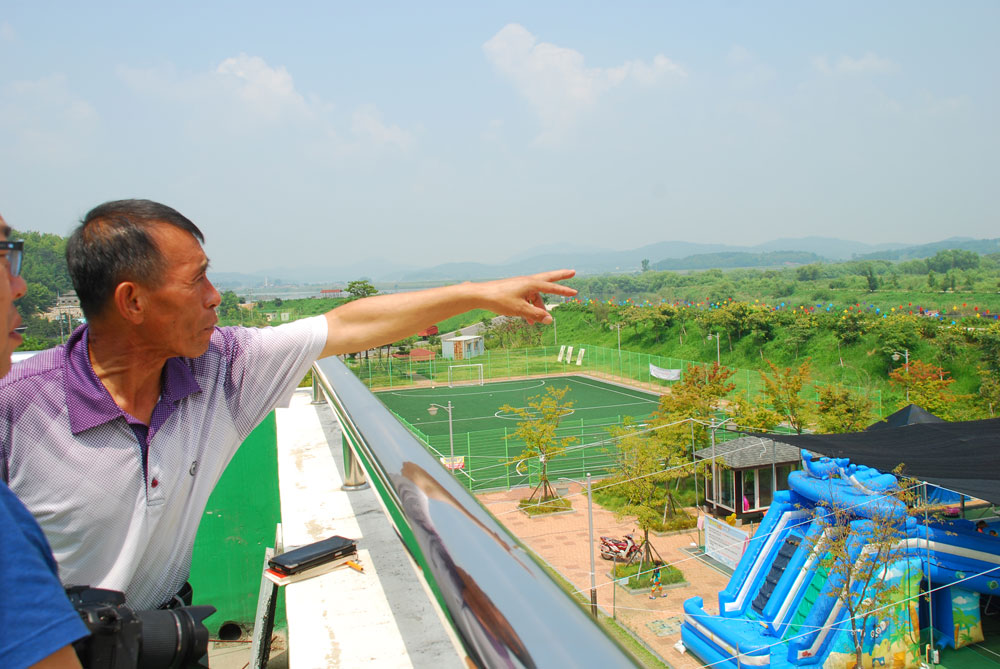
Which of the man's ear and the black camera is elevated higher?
the man's ear

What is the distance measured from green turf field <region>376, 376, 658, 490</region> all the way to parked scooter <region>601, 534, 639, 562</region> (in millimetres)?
2190

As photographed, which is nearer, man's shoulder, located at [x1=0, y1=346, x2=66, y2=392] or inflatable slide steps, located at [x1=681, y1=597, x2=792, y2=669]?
man's shoulder, located at [x1=0, y1=346, x2=66, y2=392]

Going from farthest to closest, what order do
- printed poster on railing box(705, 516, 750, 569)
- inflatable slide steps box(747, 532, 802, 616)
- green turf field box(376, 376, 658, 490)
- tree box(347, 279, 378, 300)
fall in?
tree box(347, 279, 378, 300) < green turf field box(376, 376, 658, 490) < printed poster on railing box(705, 516, 750, 569) < inflatable slide steps box(747, 532, 802, 616)

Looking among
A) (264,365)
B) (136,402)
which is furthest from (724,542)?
(136,402)

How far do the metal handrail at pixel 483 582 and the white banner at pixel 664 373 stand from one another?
27.8 meters

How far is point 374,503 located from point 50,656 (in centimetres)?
133

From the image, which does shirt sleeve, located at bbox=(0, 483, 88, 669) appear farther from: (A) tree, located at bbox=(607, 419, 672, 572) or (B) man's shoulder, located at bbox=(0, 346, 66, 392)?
(A) tree, located at bbox=(607, 419, 672, 572)

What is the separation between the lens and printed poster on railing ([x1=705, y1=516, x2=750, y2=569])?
1143 cm

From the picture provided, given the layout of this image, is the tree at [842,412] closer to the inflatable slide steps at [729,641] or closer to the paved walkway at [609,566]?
the paved walkway at [609,566]

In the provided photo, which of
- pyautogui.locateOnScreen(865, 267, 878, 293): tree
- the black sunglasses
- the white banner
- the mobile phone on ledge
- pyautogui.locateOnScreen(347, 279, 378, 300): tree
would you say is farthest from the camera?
pyautogui.locateOnScreen(865, 267, 878, 293): tree

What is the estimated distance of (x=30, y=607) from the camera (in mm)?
447

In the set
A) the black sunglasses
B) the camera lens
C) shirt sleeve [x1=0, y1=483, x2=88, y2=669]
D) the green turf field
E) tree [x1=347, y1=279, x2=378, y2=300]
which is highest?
the black sunglasses

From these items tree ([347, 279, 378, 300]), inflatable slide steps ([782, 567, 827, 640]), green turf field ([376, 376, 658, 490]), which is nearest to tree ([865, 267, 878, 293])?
green turf field ([376, 376, 658, 490])

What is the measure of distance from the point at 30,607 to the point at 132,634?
0.14 m
